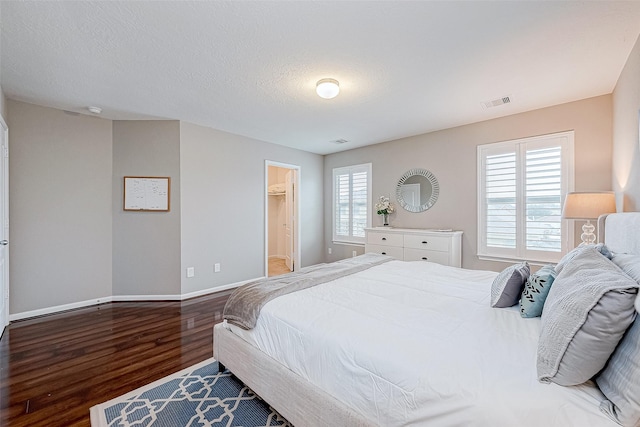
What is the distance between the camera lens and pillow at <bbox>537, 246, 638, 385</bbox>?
859 mm

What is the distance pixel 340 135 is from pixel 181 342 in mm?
3442

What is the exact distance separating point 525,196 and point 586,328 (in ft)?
10.1

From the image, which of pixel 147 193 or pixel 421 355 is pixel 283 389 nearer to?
pixel 421 355

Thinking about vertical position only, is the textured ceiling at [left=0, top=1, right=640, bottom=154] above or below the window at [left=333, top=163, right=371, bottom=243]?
above

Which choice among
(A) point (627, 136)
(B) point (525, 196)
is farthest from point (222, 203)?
(A) point (627, 136)

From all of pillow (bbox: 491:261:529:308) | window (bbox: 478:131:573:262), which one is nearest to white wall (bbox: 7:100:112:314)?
pillow (bbox: 491:261:529:308)

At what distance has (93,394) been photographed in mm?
1884

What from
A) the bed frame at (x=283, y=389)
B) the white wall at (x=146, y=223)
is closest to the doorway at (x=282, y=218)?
the white wall at (x=146, y=223)

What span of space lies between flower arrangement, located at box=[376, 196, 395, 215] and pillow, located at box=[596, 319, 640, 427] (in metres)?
3.86

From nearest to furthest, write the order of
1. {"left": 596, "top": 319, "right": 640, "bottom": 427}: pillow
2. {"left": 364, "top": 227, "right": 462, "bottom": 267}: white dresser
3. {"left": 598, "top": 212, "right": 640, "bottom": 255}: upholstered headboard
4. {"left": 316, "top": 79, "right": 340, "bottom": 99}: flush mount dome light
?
{"left": 596, "top": 319, "right": 640, "bottom": 427}: pillow < {"left": 598, "top": 212, "right": 640, "bottom": 255}: upholstered headboard < {"left": 316, "top": 79, "right": 340, "bottom": 99}: flush mount dome light < {"left": 364, "top": 227, "right": 462, "bottom": 267}: white dresser

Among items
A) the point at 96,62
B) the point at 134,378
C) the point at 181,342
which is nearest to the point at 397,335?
the point at 134,378

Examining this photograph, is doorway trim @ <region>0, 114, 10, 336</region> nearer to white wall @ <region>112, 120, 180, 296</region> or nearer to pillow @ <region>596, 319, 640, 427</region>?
white wall @ <region>112, 120, 180, 296</region>

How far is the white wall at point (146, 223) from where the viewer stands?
3.76 metres

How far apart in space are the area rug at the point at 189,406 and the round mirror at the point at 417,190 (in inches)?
138
